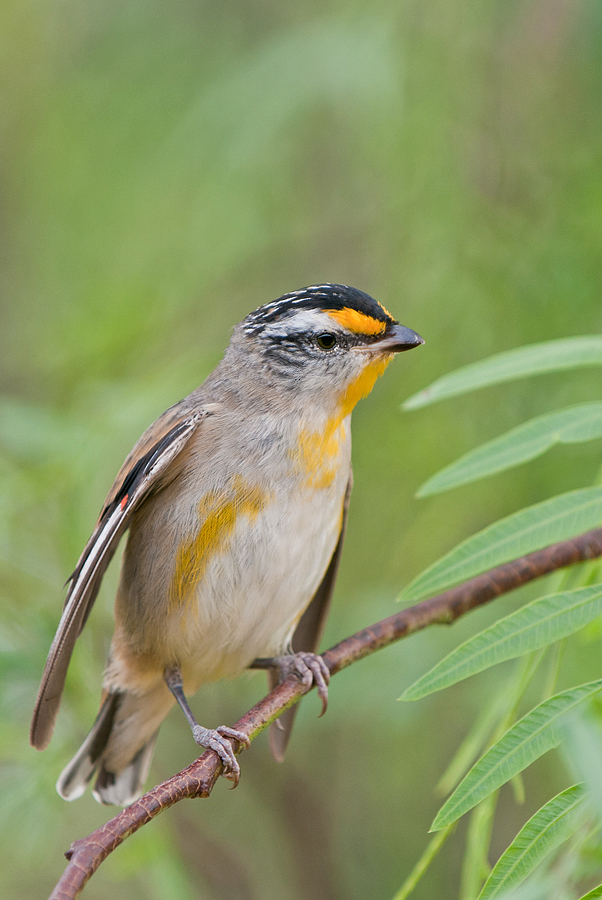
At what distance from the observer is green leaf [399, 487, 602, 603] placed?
2.33 m

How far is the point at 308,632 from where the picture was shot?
392 cm

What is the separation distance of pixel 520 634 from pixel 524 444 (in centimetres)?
68

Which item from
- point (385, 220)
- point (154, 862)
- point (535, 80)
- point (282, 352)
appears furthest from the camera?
point (385, 220)

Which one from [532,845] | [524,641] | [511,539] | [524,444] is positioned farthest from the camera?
[524,444]

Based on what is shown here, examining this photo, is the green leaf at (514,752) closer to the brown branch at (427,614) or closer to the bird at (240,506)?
the brown branch at (427,614)

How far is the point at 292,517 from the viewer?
310cm

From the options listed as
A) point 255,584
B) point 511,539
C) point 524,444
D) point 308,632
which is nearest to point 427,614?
point 511,539

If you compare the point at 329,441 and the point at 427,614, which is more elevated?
the point at 329,441

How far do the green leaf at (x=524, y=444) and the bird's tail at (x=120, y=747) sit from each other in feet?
5.92

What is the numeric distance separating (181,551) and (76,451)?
3.26 ft

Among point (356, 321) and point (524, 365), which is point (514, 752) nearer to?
point (524, 365)

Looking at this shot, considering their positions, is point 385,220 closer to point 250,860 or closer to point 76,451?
point 76,451

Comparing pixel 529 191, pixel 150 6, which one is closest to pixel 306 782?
pixel 529 191

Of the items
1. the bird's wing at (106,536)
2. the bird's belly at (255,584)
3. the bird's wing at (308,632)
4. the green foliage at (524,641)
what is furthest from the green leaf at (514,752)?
the bird's wing at (308,632)
